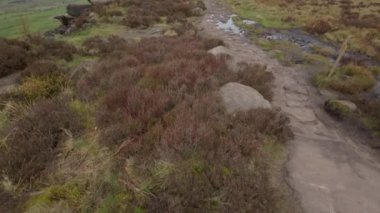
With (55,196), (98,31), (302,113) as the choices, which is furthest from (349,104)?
(98,31)

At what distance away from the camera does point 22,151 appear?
16.0ft

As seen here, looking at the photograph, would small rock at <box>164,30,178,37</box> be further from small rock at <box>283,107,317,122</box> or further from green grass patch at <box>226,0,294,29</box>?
small rock at <box>283,107,317,122</box>

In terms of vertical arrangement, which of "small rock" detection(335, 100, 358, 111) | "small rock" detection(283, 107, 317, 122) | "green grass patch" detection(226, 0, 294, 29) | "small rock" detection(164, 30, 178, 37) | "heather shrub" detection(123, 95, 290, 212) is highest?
"green grass patch" detection(226, 0, 294, 29)

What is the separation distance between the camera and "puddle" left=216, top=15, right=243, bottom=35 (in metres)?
16.6

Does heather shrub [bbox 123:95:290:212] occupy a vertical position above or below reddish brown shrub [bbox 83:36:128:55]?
below

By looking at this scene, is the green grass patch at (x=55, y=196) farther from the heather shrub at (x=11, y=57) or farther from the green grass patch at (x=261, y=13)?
the green grass patch at (x=261, y=13)

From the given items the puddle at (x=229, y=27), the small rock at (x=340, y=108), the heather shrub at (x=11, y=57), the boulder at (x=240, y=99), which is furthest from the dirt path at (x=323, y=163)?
the heather shrub at (x=11, y=57)

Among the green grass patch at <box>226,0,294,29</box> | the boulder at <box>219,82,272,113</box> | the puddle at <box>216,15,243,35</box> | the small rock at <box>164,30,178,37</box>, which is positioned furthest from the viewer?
the green grass patch at <box>226,0,294,29</box>

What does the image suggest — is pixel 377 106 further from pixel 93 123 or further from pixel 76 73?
pixel 76 73

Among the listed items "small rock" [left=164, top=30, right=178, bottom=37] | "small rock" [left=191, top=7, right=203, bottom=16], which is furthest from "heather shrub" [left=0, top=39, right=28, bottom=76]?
"small rock" [left=191, top=7, right=203, bottom=16]

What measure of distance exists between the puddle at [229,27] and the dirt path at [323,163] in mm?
8062

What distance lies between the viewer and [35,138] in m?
5.23

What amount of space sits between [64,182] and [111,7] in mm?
18769

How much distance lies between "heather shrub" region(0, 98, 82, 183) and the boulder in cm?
361
